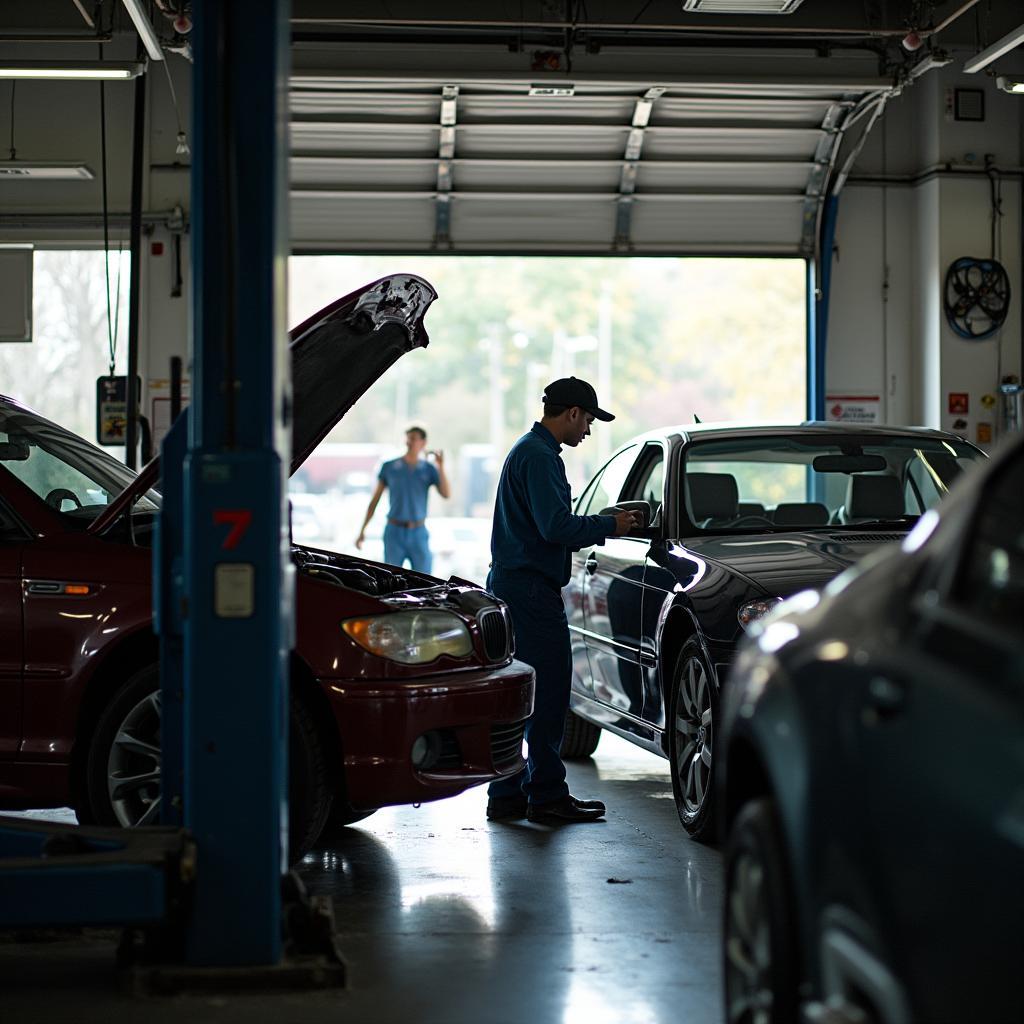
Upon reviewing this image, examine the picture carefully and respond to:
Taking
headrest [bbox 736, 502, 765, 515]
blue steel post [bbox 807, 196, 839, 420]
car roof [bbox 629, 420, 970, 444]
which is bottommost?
headrest [bbox 736, 502, 765, 515]

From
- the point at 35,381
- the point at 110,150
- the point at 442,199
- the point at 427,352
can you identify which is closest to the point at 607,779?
the point at 442,199

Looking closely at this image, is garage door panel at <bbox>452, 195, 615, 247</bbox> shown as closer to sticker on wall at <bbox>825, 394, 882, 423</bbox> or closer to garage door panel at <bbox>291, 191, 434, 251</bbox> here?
garage door panel at <bbox>291, 191, 434, 251</bbox>

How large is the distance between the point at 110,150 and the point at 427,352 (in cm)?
3167

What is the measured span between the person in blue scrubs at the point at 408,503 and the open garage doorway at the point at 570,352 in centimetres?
2377

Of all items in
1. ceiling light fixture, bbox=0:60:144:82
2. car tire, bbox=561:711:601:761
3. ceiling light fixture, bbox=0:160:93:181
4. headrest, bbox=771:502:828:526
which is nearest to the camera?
headrest, bbox=771:502:828:526

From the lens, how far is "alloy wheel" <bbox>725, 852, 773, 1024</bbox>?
107 inches

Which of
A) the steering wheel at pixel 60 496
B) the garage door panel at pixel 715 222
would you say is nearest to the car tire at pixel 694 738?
the steering wheel at pixel 60 496

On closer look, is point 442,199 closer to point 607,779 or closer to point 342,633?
point 607,779

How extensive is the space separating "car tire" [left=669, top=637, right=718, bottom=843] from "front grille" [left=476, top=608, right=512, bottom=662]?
0.71 metres

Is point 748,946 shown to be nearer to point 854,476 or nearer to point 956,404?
point 854,476

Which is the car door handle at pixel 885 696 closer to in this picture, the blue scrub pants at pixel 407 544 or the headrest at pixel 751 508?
the headrest at pixel 751 508

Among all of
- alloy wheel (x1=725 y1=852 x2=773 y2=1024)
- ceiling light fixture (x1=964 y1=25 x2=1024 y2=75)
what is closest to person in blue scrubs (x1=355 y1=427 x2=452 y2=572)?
ceiling light fixture (x1=964 y1=25 x2=1024 y2=75)

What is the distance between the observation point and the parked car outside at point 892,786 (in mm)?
2018

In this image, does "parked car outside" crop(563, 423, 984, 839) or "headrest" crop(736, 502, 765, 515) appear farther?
"headrest" crop(736, 502, 765, 515)
